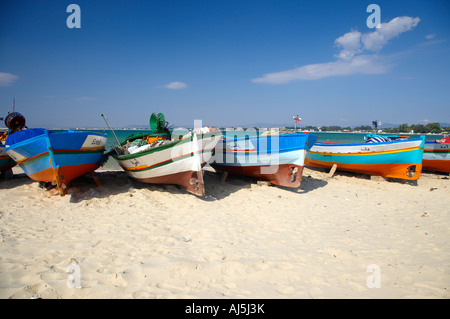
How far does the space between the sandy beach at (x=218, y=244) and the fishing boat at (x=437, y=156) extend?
15.1 ft

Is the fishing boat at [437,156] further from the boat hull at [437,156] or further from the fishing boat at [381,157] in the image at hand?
the fishing boat at [381,157]

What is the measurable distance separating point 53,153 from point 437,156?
15396 millimetres

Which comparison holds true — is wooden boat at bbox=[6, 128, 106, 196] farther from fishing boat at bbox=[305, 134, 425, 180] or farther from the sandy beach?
fishing boat at bbox=[305, 134, 425, 180]

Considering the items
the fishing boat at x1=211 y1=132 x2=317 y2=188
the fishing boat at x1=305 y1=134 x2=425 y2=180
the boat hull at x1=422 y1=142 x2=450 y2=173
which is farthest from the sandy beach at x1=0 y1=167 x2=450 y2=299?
the boat hull at x1=422 y1=142 x2=450 y2=173

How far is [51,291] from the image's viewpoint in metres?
2.71

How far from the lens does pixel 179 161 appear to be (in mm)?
6797

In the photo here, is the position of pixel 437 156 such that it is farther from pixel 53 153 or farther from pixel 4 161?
pixel 4 161

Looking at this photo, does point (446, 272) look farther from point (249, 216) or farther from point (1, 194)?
point (1, 194)

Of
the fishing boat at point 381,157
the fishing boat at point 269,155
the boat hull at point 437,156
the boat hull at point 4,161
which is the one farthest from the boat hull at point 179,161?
the boat hull at point 437,156

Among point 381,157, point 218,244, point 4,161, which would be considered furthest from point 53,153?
point 381,157

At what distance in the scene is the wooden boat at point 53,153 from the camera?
238 inches
